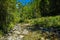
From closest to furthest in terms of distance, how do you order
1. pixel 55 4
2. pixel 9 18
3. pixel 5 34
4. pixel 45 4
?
1. pixel 5 34
2. pixel 9 18
3. pixel 55 4
4. pixel 45 4

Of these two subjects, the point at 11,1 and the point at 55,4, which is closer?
the point at 11,1

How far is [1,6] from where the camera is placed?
53.4 feet

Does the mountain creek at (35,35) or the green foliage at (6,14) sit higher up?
the green foliage at (6,14)

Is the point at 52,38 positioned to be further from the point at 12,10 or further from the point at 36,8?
the point at 36,8

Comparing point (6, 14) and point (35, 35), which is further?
point (6, 14)

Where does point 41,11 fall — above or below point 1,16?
below

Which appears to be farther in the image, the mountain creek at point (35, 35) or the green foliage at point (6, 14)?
the green foliage at point (6, 14)

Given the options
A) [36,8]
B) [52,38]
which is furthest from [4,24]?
[36,8]

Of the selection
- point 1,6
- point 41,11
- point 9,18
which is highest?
point 1,6

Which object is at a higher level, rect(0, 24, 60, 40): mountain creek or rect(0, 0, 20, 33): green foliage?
rect(0, 0, 20, 33): green foliage

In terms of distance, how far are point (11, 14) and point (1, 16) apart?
1.23 m

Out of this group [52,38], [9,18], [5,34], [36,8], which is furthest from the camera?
[36,8]

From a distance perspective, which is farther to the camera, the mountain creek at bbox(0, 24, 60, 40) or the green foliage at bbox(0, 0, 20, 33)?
the green foliage at bbox(0, 0, 20, 33)

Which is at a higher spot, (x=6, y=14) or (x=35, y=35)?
(x=6, y=14)
